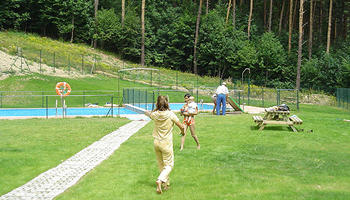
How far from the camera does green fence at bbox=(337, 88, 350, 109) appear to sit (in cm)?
2933

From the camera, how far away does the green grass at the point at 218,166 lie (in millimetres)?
6812

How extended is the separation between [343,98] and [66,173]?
28072 mm

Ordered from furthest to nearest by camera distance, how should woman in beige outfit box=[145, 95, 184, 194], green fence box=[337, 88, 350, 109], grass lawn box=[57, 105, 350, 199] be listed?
green fence box=[337, 88, 350, 109] → woman in beige outfit box=[145, 95, 184, 194] → grass lawn box=[57, 105, 350, 199]

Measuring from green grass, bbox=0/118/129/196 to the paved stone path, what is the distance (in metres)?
0.24

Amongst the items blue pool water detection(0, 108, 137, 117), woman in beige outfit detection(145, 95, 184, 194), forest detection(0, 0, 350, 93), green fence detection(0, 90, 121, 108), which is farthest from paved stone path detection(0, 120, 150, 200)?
forest detection(0, 0, 350, 93)

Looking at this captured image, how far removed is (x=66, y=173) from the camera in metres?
8.30

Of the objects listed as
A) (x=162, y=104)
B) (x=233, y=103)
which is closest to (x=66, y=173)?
(x=162, y=104)

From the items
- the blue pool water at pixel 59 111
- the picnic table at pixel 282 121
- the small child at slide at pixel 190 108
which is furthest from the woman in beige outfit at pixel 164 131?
the blue pool water at pixel 59 111

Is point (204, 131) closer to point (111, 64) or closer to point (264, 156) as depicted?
point (264, 156)

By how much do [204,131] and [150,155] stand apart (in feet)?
15.8

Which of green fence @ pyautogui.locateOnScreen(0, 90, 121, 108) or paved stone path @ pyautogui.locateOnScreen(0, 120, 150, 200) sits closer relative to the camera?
paved stone path @ pyautogui.locateOnScreen(0, 120, 150, 200)

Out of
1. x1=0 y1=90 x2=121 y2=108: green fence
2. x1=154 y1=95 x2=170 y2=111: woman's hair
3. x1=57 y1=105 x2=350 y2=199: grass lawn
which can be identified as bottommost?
x1=57 y1=105 x2=350 y2=199: grass lawn

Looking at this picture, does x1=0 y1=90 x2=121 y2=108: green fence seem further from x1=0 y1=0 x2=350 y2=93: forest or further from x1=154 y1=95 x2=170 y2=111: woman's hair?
x1=154 y1=95 x2=170 y2=111: woman's hair

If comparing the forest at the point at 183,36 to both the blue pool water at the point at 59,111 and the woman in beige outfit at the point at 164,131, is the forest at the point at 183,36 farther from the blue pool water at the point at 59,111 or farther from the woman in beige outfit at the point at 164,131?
the woman in beige outfit at the point at 164,131
